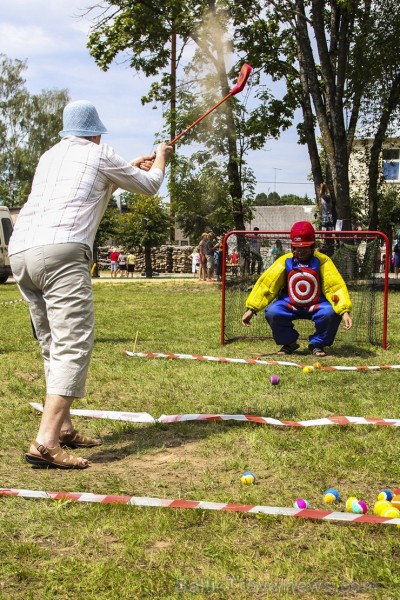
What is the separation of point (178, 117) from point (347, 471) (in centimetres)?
1719

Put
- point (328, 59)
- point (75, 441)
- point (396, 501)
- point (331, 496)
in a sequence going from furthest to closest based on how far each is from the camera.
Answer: point (328, 59) → point (75, 441) → point (331, 496) → point (396, 501)

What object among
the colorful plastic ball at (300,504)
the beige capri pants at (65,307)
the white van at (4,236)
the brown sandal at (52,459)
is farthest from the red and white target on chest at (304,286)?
the white van at (4,236)

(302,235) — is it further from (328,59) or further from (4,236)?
(4,236)

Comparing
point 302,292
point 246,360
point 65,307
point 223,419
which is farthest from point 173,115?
point 65,307

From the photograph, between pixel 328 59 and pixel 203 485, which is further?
pixel 328 59

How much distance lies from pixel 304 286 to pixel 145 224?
2386 centimetres

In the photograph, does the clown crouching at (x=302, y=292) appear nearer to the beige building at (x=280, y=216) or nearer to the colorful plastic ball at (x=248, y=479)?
the colorful plastic ball at (x=248, y=479)

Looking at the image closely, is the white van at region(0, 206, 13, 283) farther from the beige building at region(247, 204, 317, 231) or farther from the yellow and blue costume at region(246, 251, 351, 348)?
the beige building at region(247, 204, 317, 231)

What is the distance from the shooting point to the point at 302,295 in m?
7.71

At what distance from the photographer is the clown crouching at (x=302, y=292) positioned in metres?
7.61

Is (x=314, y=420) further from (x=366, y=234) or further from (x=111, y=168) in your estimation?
(x=366, y=234)

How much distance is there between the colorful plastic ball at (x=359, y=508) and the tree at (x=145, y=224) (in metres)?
28.0

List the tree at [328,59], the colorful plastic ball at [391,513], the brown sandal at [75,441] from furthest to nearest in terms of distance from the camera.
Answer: the tree at [328,59]
the brown sandal at [75,441]
the colorful plastic ball at [391,513]

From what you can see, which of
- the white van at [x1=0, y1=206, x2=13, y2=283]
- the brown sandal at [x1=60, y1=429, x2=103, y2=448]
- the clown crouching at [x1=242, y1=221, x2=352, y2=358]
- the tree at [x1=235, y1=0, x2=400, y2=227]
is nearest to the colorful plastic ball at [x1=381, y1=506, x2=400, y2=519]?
the brown sandal at [x1=60, y1=429, x2=103, y2=448]
